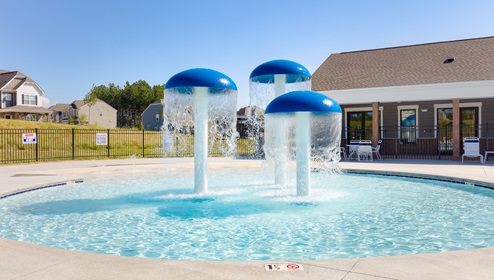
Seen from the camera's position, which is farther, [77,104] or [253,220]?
[77,104]

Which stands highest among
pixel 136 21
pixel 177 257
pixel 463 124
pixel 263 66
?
pixel 136 21

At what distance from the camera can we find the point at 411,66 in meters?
22.0

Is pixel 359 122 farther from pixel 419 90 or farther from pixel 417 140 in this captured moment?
pixel 419 90

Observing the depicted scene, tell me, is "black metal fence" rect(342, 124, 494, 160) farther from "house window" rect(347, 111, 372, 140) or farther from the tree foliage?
the tree foliage

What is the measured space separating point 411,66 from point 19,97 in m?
47.9

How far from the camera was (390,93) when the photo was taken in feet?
66.2

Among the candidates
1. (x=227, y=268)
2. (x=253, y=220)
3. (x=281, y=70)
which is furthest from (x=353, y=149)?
(x=227, y=268)

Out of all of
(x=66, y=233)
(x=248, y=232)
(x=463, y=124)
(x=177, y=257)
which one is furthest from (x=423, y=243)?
(x=463, y=124)

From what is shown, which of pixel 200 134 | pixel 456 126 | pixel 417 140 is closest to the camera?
pixel 200 134

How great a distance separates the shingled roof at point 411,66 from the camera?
19688mm

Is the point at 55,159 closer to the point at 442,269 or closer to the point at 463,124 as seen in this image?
the point at 442,269

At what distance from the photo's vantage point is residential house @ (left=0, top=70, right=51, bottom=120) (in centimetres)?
4847

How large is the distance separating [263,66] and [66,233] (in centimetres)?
687

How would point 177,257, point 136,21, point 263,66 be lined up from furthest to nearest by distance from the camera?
Result: point 136,21 → point 263,66 → point 177,257
